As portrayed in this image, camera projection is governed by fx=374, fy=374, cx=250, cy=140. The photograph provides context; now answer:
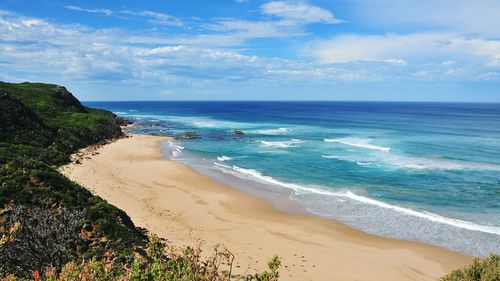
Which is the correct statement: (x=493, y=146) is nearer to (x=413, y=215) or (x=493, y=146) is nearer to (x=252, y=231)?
(x=413, y=215)

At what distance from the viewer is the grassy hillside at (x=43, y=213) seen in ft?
32.9

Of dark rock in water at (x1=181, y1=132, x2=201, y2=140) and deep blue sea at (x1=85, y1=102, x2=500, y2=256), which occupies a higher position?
dark rock in water at (x1=181, y1=132, x2=201, y2=140)

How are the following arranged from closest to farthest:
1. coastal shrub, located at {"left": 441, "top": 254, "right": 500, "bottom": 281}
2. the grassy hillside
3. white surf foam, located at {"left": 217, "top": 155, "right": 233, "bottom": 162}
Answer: the grassy hillside → coastal shrub, located at {"left": 441, "top": 254, "right": 500, "bottom": 281} → white surf foam, located at {"left": 217, "top": 155, "right": 233, "bottom": 162}

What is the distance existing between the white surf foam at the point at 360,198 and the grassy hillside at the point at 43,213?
1880 cm

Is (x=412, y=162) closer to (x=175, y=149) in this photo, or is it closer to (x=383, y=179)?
(x=383, y=179)

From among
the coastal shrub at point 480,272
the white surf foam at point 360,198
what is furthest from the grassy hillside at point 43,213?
the white surf foam at point 360,198

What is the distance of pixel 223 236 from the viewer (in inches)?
938

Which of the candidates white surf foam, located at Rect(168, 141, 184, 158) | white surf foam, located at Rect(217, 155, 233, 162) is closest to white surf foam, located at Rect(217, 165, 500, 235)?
white surf foam, located at Rect(217, 155, 233, 162)

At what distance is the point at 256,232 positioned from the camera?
24875 millimetres

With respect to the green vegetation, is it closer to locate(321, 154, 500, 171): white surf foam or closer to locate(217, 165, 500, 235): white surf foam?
locate(217, 165, 500, 235): white surf foam

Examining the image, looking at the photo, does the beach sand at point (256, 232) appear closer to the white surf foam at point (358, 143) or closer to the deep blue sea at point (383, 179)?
the deep blue sea at point (383, 179)

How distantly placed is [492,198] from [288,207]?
17.9 metres

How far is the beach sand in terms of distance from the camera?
19.9 m

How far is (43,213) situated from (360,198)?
26311mm
